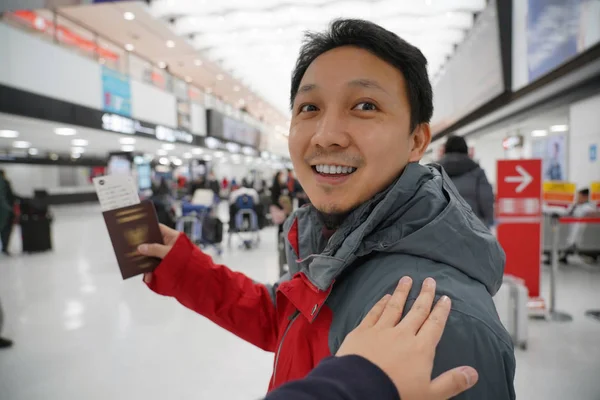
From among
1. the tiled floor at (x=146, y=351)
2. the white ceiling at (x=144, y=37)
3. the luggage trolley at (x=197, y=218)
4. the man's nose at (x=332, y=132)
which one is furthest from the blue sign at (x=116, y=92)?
the man's nose at (x=332, y=132)

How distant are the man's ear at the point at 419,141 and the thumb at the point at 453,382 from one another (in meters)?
0.58

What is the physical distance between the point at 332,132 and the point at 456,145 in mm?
3355

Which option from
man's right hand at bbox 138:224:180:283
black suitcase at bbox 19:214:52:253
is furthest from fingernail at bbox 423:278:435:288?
black suitcase at bbox 19:214:52:253

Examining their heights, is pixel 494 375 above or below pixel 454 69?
below

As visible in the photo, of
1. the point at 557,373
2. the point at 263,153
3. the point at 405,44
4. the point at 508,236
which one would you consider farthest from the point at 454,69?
the point at 263,153

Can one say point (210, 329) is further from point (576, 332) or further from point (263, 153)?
point (263, 153)

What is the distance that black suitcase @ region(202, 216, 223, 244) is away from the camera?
278 inches

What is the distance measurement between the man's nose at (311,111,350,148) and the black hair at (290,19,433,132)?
19cm

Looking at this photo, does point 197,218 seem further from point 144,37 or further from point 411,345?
point 144,37

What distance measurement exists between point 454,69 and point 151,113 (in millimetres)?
10710

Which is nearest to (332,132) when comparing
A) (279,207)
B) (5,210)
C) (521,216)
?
(521,216)

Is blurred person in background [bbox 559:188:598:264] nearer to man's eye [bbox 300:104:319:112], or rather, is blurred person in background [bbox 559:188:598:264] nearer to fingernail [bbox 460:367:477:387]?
man's eye [bbox 300:104:319:112]

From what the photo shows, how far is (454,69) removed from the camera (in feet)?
39.9

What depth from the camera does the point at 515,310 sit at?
10.3 ft
